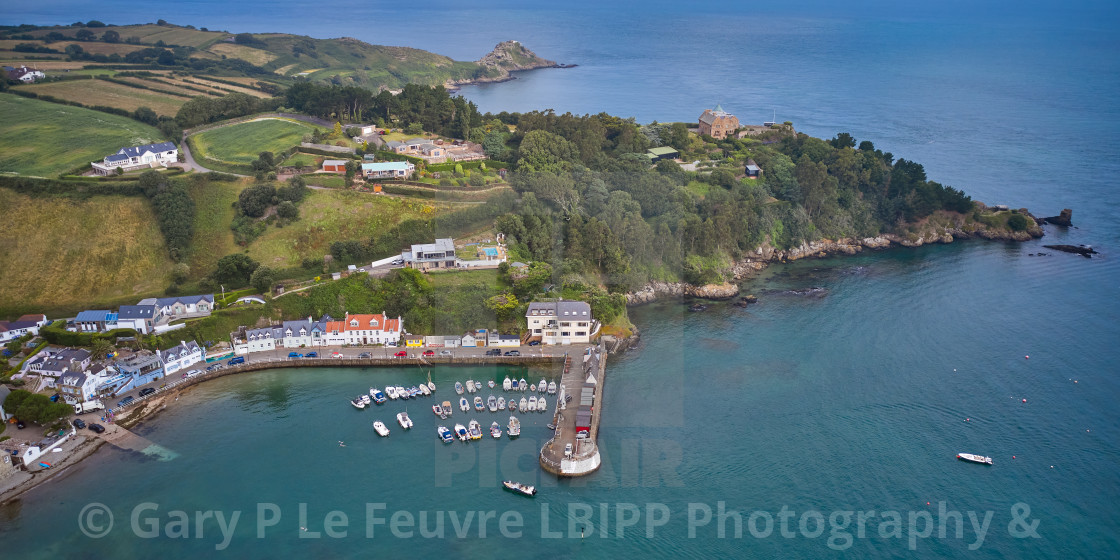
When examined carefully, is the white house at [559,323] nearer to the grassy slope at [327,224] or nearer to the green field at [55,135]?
the grassy slope at [327,224]

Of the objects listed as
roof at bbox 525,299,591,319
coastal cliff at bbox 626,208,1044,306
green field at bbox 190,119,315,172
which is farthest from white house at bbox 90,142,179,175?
coastal cliff at bbox 626,208,1044,306

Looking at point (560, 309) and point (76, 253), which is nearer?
point (560, 309)

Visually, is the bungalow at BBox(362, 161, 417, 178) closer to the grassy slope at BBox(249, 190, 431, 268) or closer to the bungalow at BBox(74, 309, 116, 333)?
the grassy slope at BBox(249, 190, 431, 268)

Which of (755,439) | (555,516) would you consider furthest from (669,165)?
(555,516)

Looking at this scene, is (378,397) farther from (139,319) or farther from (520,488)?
(139,319)

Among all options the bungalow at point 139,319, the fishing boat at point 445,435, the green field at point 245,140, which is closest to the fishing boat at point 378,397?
the fishing boat at point 445,435

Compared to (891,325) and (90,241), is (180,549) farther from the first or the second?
(891,325)

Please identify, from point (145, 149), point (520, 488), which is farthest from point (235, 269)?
point (520, 488)
